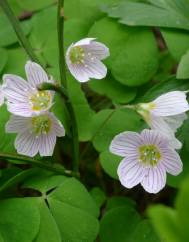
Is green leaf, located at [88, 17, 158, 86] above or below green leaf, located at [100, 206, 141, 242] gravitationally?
above

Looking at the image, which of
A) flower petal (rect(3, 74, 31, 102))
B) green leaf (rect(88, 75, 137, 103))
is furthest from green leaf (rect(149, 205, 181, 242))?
green leaf (rect(88, 75, 137, 103))

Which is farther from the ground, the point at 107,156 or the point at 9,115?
the point at 9,115

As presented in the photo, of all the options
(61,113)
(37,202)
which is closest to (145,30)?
(61,113)

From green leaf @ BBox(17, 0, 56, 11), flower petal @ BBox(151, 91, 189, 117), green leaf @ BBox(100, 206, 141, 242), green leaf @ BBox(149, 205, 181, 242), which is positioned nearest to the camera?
green leaf @ BBox(149, 205, 181, 242)

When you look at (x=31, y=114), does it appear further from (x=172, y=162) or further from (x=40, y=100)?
(x=172, y=162)

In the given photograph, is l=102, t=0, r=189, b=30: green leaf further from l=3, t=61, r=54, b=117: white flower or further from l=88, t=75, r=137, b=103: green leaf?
l=3, t=61, r=54, b=117: white flower

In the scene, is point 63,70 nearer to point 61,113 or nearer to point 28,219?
point 61,113

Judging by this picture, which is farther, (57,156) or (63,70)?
(57,156)

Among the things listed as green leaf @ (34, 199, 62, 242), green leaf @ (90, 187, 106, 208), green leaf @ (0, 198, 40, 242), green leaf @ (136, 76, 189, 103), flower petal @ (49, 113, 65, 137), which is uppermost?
flower petal @ (49, 113, 65, 137)
